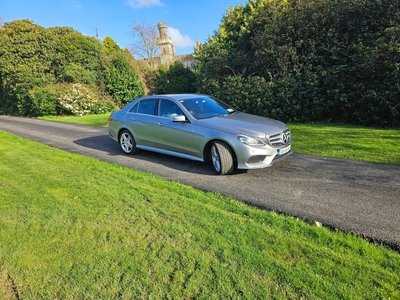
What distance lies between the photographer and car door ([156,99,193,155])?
19.0ft

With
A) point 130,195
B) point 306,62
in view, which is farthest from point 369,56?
point 130,195

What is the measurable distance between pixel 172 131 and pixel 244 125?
5.41 ft

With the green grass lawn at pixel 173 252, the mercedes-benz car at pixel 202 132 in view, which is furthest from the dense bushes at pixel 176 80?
the green grass lawn at pixel 173 252

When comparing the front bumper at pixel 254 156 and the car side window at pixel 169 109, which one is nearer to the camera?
the front bumper at pixel 254 156

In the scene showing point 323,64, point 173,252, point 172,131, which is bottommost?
point 173,252

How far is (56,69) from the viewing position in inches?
922

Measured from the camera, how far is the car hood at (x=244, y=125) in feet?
16.8

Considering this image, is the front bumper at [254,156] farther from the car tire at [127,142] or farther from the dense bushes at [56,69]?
the dense bushes at [56,69]

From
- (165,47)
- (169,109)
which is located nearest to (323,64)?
(169,109)

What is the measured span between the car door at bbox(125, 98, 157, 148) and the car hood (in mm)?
1473

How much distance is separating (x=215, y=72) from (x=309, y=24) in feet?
→ 17.7

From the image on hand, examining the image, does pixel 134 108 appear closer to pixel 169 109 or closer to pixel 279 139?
pixel 169 109

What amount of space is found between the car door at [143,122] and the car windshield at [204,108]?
91 centimetres

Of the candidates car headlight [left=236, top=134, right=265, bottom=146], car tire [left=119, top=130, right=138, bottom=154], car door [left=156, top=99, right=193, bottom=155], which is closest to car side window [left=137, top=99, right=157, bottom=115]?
car door [left=156, top=99, right=193, bottom=155]
